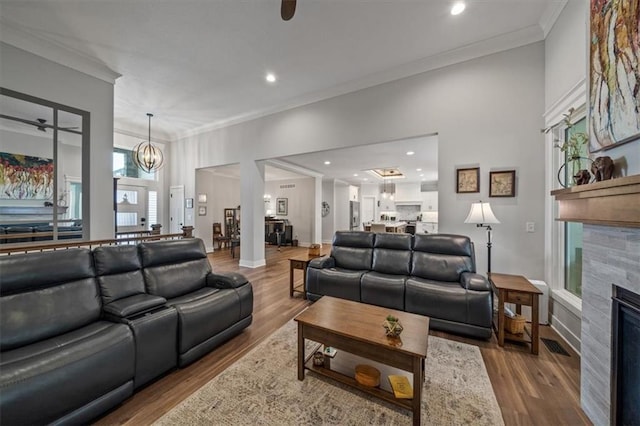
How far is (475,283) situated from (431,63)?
127 inches

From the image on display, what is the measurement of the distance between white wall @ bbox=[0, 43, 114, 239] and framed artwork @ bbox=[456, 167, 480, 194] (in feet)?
18.7

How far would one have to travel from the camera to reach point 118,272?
2.24 metres

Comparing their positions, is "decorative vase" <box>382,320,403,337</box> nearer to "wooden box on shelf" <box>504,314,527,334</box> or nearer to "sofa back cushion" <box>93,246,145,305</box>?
"wooden box on shelf" <box>504,314,527,334</box>

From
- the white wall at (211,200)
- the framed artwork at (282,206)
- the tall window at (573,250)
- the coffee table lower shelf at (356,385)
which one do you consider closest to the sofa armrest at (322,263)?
the coffee table lower shelf at (356,385)

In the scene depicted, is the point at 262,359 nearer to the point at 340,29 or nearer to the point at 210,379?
the point at 210,379

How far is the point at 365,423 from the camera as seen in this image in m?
1.59

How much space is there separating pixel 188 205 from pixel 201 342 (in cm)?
584

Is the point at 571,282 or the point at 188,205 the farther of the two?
the point at 188,205

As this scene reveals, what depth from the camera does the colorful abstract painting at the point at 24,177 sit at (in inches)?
200

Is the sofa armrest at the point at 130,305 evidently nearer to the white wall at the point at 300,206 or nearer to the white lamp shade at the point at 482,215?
the white lamp shade at the point at 482,215

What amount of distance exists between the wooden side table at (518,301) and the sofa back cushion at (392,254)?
3.37 ft

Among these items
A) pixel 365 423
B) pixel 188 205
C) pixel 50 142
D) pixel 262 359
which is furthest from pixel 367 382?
pixel 50 142

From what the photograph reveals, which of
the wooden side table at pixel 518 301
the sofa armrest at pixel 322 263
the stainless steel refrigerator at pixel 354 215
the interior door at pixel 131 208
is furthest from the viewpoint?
the stainless steel refrigerator at pixel 354 215

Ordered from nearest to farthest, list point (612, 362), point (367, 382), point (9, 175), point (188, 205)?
point (612, 362)
point (367, 382)
point (9, 175)
point (188, 205)
